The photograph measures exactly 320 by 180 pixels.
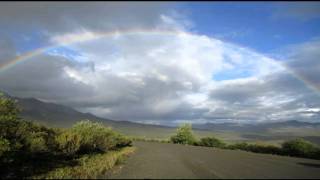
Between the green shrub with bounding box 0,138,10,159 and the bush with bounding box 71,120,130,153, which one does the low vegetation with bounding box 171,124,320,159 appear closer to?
the bush with bounding box 71,120,130,153

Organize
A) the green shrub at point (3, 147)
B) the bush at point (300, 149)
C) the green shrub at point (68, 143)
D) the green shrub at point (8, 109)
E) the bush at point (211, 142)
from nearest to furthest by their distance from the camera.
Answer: the green shrub at point (3, 147) → the green shrub at point (8, 109) → the green shrub at point (68, 143) → the bush at point (300, 149) → the bush at point (211, 142)

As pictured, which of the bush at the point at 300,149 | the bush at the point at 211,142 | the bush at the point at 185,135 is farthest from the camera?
the bush at the point at 185,135

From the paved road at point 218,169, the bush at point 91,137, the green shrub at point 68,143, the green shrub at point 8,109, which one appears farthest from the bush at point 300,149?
the green shrub at point 8,109

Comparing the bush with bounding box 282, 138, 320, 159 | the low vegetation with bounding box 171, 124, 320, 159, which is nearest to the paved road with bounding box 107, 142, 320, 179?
the bush with bounding box 282, 138, 320, 159

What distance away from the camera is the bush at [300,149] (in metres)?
50.4

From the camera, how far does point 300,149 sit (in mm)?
54000

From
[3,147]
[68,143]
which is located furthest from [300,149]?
[3,147]

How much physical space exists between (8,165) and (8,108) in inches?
165

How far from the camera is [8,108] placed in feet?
105

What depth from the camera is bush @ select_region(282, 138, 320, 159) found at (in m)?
50.4

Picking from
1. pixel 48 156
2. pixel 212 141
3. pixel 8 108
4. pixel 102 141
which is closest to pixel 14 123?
pixel 8 108

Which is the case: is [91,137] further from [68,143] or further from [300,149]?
[300,149]

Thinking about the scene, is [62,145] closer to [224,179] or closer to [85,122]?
[85,122]

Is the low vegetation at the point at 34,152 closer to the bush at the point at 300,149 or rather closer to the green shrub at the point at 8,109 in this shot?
the green shrub at the point at 8,109
